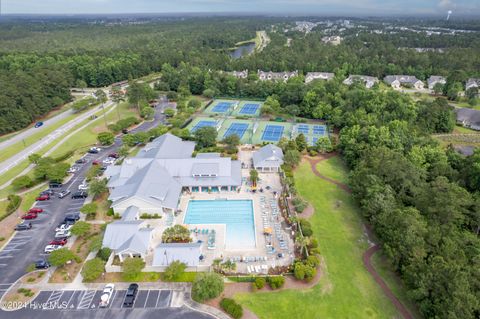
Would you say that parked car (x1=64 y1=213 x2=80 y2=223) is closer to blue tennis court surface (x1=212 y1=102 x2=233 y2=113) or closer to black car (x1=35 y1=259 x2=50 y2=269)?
black car (x1=35 y1=259 x2=50 y2=269)

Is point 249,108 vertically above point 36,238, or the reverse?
point 249,108

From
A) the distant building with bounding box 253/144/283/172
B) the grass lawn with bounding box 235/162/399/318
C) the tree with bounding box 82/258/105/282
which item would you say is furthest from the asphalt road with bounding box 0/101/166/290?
the distant building with bounding box 253/144/283/172

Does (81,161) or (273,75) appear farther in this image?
(273,75)

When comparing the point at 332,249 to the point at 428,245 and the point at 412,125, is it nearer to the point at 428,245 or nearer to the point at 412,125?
the point at 428,245

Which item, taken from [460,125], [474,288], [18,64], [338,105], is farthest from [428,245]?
[18,64]

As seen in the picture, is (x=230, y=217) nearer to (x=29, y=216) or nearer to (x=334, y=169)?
(x=334, y=169)

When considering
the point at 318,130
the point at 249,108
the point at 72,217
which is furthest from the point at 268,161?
the point at 249,108

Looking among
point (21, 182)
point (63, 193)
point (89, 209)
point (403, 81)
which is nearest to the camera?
point (89, 209)
